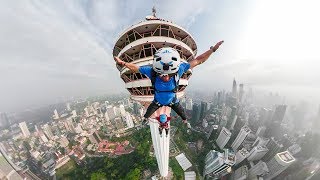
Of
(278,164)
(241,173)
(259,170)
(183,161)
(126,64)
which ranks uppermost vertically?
(126,64)

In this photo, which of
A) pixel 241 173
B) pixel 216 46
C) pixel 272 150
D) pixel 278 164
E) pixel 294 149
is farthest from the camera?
pixel 294 149

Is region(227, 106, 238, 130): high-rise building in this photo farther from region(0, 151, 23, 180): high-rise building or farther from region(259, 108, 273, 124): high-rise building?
region(0, 151, 23, 180): high-rise building

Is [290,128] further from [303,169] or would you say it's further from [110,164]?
[110,164]

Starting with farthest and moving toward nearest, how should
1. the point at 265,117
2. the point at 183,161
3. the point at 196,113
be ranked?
the point at 265,117, the point at 196,113, the point at 183,161

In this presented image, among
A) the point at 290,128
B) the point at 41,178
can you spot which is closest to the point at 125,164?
the point at 41,178

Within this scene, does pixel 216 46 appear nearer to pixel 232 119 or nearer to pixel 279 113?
pixel 232 119

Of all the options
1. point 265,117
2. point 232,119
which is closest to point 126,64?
point 232,119

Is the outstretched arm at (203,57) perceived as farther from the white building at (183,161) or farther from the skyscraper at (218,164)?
the skyscraper at (218,164)

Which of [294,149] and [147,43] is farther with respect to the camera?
[294,149]
